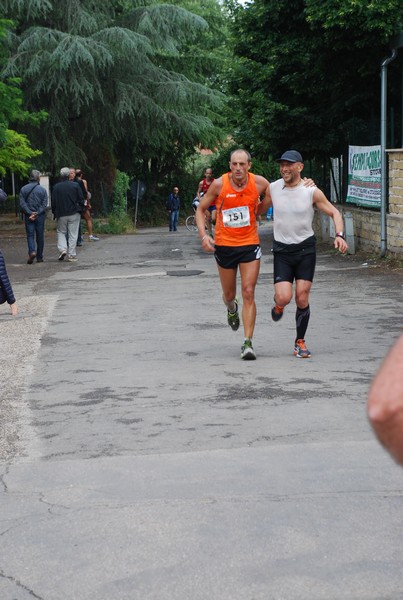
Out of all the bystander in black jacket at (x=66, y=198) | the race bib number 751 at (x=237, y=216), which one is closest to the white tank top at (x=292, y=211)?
the race bib number 751 at (x=237, y=216)

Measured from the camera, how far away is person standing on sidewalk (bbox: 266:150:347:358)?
941 cm

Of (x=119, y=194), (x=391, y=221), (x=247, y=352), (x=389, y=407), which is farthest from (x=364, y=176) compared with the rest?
(x=119, y=194)

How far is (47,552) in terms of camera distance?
4.63 m

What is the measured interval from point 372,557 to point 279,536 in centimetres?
45

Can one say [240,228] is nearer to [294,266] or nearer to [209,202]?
[209,202]

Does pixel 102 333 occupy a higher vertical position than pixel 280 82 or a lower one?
lower

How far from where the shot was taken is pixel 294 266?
970cm

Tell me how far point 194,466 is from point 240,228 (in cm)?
411

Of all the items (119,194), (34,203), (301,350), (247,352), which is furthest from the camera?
(119,194)

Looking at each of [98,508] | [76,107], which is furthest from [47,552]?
[76,107]

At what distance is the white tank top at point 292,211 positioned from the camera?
31.0 feet

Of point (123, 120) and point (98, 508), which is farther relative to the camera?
point (123, 120)

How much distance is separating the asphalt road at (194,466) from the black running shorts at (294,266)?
738 mm

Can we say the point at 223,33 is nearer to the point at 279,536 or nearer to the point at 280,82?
the point at 280,82
